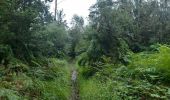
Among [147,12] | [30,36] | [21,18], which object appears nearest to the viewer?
[21,18]

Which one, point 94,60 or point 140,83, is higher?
point 140,83

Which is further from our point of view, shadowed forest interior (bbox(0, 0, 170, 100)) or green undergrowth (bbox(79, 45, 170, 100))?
shadowed forest interior (bbox(0, 0, 170, 100))

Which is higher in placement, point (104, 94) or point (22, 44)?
point (22, 44)

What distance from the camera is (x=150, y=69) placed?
505 inches

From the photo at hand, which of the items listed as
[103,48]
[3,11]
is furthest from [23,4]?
[103,48]

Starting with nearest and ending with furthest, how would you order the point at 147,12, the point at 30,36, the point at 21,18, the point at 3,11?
the point at 3,11 < the point at 21,18 < the point at 30,36 < the point at 147,12

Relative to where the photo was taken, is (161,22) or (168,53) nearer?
(168,53)

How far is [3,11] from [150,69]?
7.61m

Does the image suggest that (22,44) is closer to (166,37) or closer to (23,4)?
(23,4)

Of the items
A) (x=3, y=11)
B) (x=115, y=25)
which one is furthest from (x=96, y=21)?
(x=3, y=11)

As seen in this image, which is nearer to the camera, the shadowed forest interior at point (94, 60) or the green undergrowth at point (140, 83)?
the green undergrowth at point (140, 83)

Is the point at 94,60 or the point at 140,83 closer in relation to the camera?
the point at 140,83

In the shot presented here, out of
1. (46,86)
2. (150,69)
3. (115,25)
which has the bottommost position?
(46,86)

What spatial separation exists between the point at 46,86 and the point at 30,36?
5.26m
